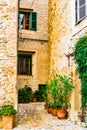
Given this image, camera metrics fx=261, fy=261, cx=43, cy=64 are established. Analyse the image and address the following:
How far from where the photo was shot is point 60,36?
11742 millimetres

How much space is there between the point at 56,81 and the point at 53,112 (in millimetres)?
1264

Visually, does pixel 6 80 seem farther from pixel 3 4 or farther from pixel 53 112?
pixel 53 112

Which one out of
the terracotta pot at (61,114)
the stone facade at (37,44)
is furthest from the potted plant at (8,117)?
the stone facade at (37,44)

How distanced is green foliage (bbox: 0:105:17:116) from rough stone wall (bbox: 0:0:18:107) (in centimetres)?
24

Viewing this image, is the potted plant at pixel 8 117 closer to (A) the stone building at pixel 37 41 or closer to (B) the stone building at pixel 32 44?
(A) the stone building at pixel 37 41

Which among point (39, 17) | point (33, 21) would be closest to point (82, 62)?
point (33, 21)

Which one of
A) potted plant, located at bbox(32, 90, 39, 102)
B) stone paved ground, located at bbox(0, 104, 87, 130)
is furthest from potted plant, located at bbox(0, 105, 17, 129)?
potted plant, located at bbox(32, 90, 39, 102)

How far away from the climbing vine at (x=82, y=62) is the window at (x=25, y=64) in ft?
23.0

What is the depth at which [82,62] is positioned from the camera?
8523 mm

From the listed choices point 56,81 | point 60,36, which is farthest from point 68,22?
point 56,81

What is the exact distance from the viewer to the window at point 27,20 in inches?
621

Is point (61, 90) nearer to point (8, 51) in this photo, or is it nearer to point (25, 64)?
point (8, 51)

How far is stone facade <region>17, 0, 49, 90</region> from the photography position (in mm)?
15312

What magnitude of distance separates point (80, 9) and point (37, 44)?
21.0 feet
